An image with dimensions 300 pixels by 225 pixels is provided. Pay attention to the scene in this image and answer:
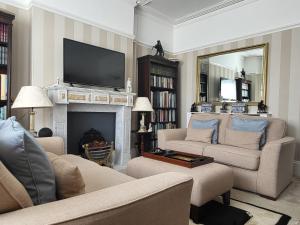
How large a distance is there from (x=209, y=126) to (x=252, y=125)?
2.10 ft

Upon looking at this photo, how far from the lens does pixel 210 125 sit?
10.8 feet

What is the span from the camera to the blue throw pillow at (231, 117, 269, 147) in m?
2.77

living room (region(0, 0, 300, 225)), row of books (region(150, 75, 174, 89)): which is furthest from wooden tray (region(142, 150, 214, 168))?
row of books (region(150, 75, 174, 89))

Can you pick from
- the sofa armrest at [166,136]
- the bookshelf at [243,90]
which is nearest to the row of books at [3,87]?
the sofa armrest at [166,136]

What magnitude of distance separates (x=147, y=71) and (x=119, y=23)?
37.9 inches

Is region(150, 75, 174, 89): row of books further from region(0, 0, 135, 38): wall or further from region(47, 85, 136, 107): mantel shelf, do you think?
region(0, 0, 135, 38): wall

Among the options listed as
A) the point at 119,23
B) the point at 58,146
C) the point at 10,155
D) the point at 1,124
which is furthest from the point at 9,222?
the point at 119,23

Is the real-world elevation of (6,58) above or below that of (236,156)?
above

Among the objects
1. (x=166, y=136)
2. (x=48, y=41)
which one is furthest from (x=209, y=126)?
(x=48, y=41)

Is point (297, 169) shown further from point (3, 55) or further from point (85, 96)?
point (3, 55)

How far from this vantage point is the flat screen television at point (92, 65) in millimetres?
2951

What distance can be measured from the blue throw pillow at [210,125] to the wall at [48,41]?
214cm

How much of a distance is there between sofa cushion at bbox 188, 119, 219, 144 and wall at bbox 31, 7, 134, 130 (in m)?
2.13

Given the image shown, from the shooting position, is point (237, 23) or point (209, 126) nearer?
point (209, 126)
